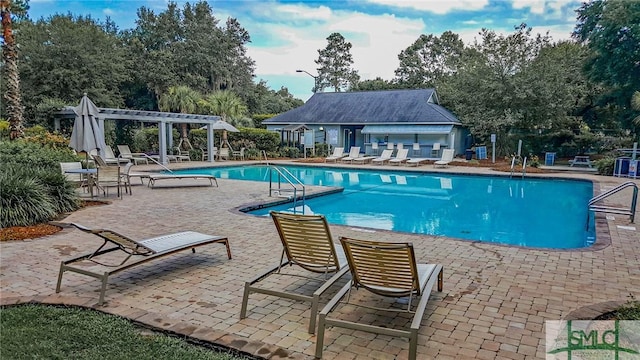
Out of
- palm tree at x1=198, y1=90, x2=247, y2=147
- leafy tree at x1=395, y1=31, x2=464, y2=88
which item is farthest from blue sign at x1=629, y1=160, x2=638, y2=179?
leafy tree at x1=395, y1=31, x2=464, y2=88

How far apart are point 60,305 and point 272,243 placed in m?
2.98

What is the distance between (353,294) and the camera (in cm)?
430

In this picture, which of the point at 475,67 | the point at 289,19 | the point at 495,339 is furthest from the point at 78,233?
the point at 475,67

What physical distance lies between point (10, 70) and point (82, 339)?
11.4 m

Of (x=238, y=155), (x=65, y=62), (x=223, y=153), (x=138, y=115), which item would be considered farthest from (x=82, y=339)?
(x=65, y=62)

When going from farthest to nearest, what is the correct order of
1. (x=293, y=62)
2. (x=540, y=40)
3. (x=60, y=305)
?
(x=293, y=62) < (x=540, y=40) < (x=60, y=305)

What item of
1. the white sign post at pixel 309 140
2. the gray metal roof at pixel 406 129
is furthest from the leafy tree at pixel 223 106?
the gray metal roof at pixel 406 129

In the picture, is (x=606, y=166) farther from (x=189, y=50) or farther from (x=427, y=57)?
(x=427, y=57)

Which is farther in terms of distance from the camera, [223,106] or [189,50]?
[189,50]

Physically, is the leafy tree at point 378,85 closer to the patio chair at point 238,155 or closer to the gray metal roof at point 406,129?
the gray metal roof at point 406,129

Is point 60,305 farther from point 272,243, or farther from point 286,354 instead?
point 272,243

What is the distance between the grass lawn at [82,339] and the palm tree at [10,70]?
10291mm

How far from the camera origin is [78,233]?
6711 millimetres

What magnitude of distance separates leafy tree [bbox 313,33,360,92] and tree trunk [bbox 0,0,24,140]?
4443cm
